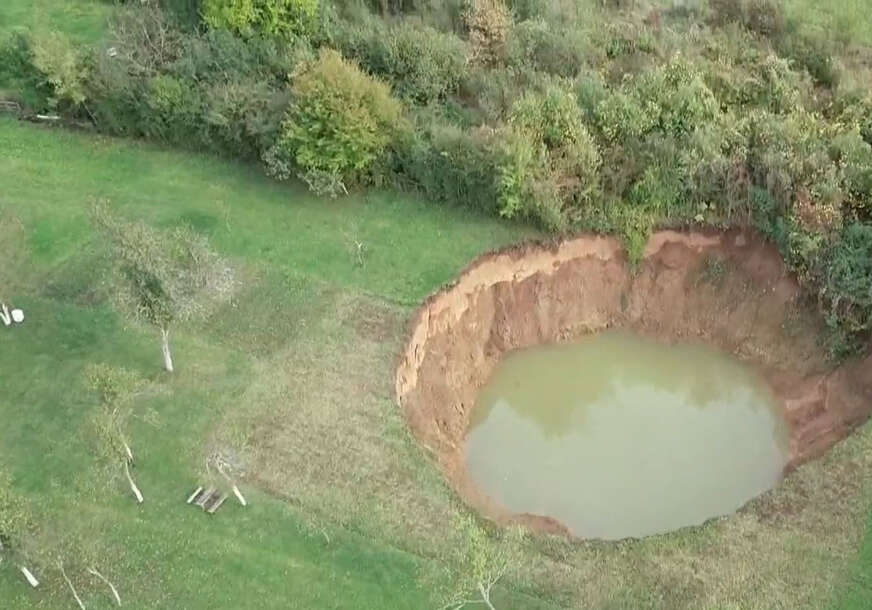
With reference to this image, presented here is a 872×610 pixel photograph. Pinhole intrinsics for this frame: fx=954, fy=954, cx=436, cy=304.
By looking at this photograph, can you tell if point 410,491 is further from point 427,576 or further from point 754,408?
point 754,408

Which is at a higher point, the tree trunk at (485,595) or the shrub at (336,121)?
the shrub at (336,121)

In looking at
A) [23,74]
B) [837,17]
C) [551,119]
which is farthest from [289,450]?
[837,17]

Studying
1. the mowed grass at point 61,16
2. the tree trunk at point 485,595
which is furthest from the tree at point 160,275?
the mowed grass at point 61,16

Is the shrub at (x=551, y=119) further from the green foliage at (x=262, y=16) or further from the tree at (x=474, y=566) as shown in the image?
the tree at (x=474, y=566)

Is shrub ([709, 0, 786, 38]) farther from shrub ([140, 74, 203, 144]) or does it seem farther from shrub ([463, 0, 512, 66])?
shrub ([140, 74, 203, 144])

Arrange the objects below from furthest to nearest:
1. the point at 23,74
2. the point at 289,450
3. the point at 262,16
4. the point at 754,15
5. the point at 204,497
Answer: the point at 754,15 → the point at 23,74 → the point at 262,16 → the point at 289,450 → the point at 204,497

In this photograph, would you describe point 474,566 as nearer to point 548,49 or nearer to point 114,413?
point 114,413
